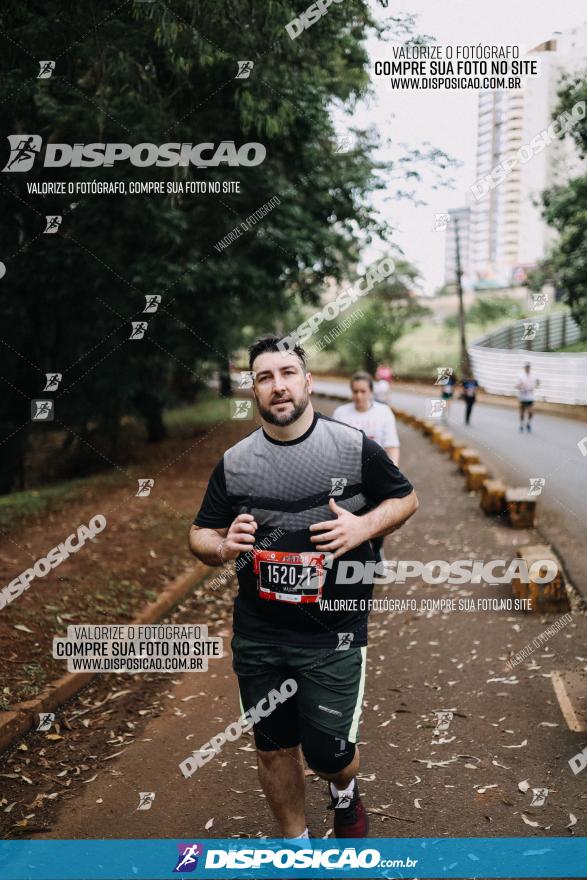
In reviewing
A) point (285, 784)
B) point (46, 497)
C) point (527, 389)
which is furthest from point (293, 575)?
point (527, 389)

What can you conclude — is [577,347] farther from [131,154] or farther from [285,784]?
[285,784]

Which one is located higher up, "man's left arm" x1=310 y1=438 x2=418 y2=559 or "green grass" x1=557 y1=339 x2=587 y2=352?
"man's left arm" x1=310 y1=438 x2=418 y2=559

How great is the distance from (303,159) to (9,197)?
4.29 meters

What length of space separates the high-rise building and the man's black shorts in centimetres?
622

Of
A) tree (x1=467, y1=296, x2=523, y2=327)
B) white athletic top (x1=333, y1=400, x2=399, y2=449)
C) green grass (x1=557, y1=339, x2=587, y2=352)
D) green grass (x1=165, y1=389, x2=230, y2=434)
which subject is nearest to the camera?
white athletic top (x1=333, y1=400, x2=399, y2=449)

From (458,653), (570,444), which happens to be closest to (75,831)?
(458,653)

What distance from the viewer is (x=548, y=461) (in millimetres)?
13727

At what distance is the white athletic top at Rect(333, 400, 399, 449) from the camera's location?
6590 mm

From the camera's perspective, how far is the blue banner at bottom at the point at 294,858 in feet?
10.6

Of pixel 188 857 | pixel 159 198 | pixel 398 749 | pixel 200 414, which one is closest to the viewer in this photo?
pixel 188 857

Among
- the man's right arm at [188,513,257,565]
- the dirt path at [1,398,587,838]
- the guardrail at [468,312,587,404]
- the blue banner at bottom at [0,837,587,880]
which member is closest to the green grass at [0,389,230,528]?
the dirt path at [1,398,587,838]

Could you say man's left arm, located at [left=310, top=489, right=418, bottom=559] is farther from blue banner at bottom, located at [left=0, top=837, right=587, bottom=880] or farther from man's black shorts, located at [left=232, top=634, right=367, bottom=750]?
blue banner at bottom, located at [left=0, top=837, right=587, bottom=880]

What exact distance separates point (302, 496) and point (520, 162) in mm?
8221

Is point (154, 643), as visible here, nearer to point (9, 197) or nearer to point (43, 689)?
point (43, 689)
